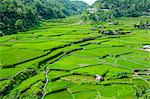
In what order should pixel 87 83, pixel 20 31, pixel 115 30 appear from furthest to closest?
pixel 115 30 < pixel 20 31 < pixel 87 83

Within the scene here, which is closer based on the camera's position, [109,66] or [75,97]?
[75,97]

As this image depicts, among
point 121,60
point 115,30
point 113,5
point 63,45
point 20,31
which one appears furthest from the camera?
point 113,5

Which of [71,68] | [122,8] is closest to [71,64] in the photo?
[71,68]

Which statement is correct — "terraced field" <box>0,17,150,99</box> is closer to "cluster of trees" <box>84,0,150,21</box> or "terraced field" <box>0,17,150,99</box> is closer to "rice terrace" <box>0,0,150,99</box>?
"rice terrace" <box>0,0,150,99</box>

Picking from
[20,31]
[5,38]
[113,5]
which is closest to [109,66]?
[5,38]

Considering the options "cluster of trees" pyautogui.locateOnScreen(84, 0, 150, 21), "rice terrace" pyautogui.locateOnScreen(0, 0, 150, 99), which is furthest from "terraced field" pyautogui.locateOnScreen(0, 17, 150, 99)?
"cluster of trees" pyautogui.locateOnScreen(84, 0, 150, 21)

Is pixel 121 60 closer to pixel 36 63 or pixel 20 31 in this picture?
pixel 36 63

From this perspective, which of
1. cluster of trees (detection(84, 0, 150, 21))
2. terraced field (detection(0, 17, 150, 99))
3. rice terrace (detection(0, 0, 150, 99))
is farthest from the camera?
cluster of trees (detection(84, 0, 150, 21))

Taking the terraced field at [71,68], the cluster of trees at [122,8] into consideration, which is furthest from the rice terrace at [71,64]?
the cluster of trees at [122,8]
